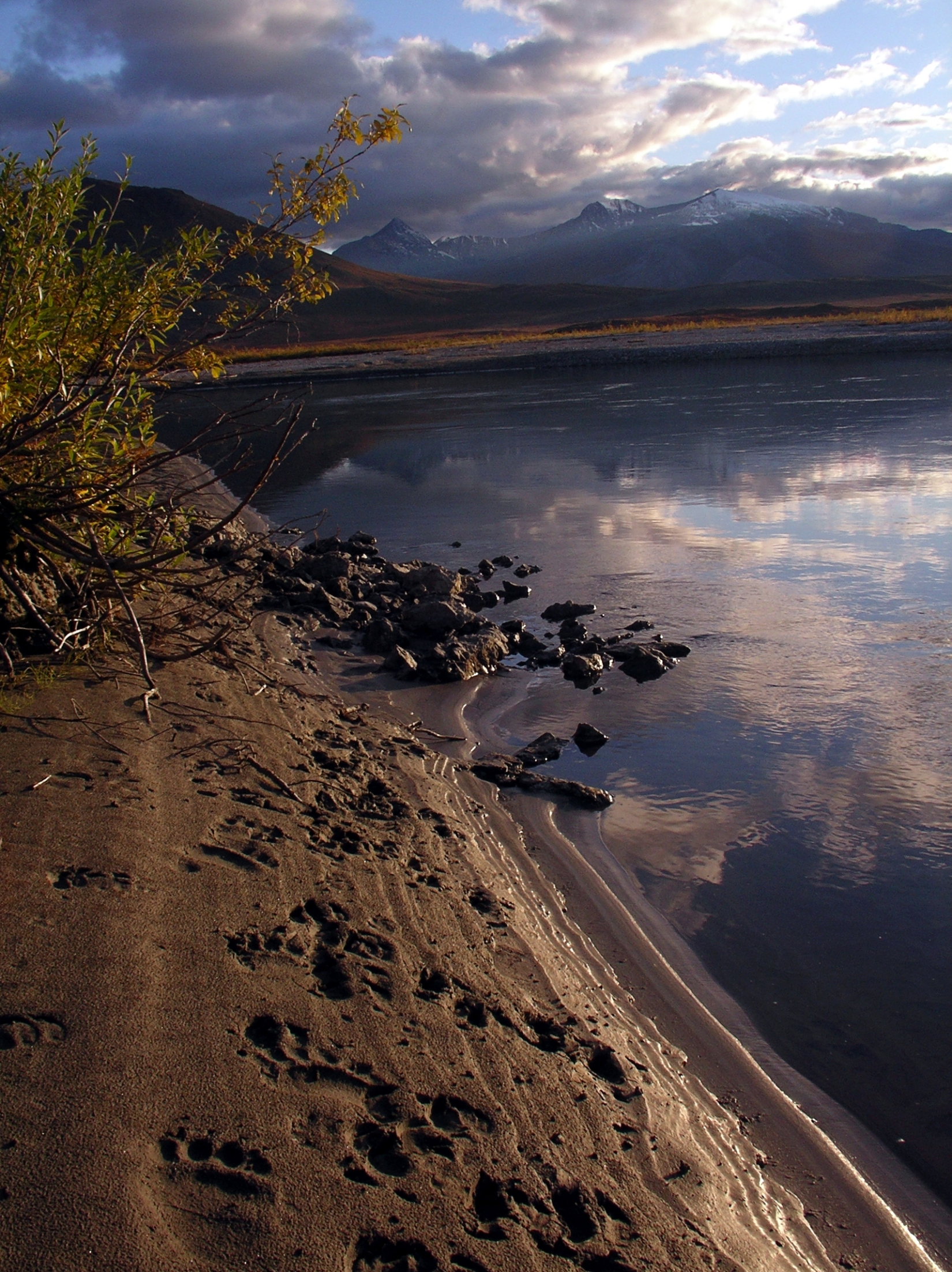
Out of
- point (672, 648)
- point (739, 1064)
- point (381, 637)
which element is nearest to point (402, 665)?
point (381, 637)

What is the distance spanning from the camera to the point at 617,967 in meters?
3.95

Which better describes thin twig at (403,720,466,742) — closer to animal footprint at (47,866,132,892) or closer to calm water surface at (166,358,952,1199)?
calm water surface at (166,358,952,1199)

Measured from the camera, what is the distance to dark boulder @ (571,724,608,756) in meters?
6.12

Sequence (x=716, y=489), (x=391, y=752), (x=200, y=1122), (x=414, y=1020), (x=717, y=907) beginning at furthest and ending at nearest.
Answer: (x=716, y=489) → (x=391, y=752) → (x=717, y=907) → (x=414, y=1020) → (x=200, y=1122)

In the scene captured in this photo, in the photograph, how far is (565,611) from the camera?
8.88 metres

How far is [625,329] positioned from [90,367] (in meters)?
67.6

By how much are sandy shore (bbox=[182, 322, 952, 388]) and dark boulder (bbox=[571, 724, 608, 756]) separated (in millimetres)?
37030

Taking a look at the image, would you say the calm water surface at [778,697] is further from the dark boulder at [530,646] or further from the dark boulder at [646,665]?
the dark boulder at [530,646]

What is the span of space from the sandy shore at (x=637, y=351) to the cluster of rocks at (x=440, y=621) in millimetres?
32490

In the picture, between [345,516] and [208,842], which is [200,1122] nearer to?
[208,842]

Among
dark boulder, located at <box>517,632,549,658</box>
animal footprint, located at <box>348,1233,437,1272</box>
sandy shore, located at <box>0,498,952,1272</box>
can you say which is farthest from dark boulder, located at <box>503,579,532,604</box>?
animal footprint, located at <box>348,1233,437,1272</box>

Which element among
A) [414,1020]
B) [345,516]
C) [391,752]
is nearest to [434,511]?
[345,516]

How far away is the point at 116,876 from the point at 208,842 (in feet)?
1.46

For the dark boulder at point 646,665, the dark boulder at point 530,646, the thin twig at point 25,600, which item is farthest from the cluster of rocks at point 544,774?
the thin twig at point 25,600
